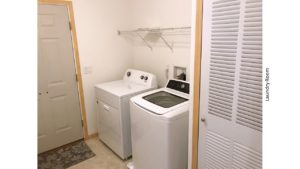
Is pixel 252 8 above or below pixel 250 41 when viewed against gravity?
above

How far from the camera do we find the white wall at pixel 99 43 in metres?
2.77

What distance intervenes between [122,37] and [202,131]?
226 centimetres

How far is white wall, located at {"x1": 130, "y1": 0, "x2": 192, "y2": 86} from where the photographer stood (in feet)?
7.81

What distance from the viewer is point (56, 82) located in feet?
8.90

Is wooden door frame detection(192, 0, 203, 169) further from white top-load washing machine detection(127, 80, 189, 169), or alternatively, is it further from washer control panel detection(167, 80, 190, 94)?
washer control panel detection(167, 80, 190, 94)

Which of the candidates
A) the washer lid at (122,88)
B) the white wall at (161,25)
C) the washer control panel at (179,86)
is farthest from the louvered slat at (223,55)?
the washer lid at (122,88)

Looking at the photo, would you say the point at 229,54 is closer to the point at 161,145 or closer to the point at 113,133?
the point at 161,145

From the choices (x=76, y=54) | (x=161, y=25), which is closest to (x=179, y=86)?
(x=161, y=25)

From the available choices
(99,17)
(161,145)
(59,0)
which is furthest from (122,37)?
(161,145)

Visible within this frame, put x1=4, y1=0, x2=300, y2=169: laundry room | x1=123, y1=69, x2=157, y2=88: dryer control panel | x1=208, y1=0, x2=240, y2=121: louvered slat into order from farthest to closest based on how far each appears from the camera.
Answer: x1=123, y1=69, x2=157, y2=88: dryer control panel, x1=208, y1=0, x2=240, y2=121: louvered slat, x1=4, y1=0, x2=300, y2=169: laundry room

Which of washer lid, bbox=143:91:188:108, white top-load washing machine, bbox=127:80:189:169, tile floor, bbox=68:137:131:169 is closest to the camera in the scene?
white top-load washing machine, bbox=127:80:189:169

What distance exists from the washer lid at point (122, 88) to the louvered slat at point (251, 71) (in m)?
1.51

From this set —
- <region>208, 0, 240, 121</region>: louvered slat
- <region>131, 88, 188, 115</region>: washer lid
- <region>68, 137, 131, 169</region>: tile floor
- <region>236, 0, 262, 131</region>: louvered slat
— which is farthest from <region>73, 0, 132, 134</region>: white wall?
<region>236, 0, 262, 131</region>: louvered slat
